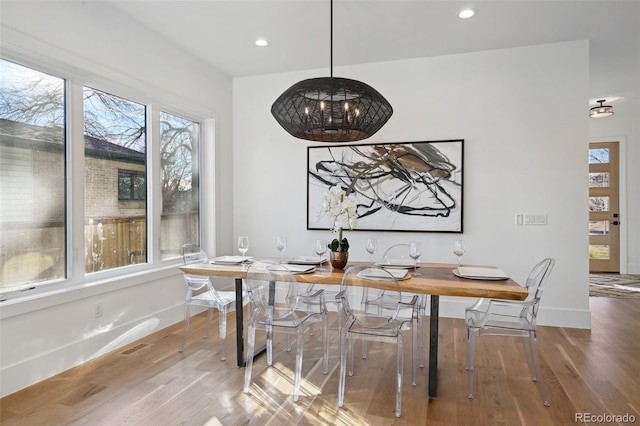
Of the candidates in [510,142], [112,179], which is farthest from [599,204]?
[112,179]

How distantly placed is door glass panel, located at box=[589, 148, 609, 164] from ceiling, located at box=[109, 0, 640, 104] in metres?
2.93

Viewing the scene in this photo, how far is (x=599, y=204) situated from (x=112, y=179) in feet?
25.3

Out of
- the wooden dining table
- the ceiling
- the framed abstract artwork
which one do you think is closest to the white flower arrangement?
the wooden dining table

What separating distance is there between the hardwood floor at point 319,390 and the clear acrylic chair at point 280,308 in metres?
0.20

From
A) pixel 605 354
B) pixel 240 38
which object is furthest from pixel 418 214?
pixel 240 38

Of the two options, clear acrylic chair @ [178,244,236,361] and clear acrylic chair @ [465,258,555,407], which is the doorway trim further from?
clear acrylic chair @ [178,244,236,361]

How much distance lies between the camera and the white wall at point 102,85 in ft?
8.37

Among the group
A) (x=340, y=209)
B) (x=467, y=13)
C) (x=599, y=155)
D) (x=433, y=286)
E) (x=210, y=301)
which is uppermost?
(x=467, y=13)

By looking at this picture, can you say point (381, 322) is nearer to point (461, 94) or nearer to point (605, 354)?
point (605, 354)

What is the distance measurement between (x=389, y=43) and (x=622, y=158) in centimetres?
540

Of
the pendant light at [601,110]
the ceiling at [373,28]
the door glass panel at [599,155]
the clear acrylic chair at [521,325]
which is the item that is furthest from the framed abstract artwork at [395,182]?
the door glass panel at [599,155]

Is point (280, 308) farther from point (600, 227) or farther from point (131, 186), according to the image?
point (600, 227)

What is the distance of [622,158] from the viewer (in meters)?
6.77

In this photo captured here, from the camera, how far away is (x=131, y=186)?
3617mm
